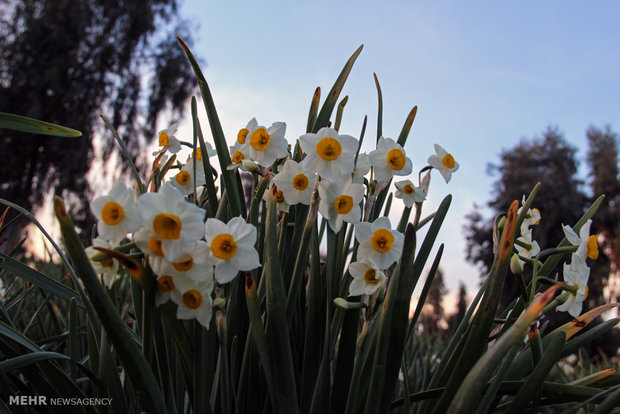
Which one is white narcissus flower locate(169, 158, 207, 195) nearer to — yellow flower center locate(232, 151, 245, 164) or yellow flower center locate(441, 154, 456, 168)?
yellow flower center locate(232, 151, 245, 164)

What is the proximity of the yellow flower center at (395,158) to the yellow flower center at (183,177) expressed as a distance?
412 millimetres

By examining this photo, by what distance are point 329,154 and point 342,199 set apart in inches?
3.0

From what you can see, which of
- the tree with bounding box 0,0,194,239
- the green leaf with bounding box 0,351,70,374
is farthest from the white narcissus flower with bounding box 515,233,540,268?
the tree with bounding box 0,0,194,239

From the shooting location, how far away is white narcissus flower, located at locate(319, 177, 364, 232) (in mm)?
712

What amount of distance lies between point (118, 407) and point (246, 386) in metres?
0.20

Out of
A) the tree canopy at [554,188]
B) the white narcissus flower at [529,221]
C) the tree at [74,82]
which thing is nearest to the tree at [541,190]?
the tree canopy at [554,188]

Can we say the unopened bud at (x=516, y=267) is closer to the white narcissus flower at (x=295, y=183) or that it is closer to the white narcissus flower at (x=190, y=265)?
the white narcissus flower at (x=295, y=183)

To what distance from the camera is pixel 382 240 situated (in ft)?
2.35

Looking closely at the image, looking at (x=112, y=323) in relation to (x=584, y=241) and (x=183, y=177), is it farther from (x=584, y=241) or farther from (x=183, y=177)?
(x=584, y=241)

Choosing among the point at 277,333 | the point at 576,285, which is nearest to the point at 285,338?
the point at 277,333

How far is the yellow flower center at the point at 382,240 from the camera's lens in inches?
28.2

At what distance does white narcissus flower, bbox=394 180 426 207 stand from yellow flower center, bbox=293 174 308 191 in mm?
221

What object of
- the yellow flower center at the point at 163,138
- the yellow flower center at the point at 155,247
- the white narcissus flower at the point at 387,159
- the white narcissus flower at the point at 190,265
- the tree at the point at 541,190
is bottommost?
the white narcissus flower at the point at 190,265

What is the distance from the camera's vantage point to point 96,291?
49 centimetres
